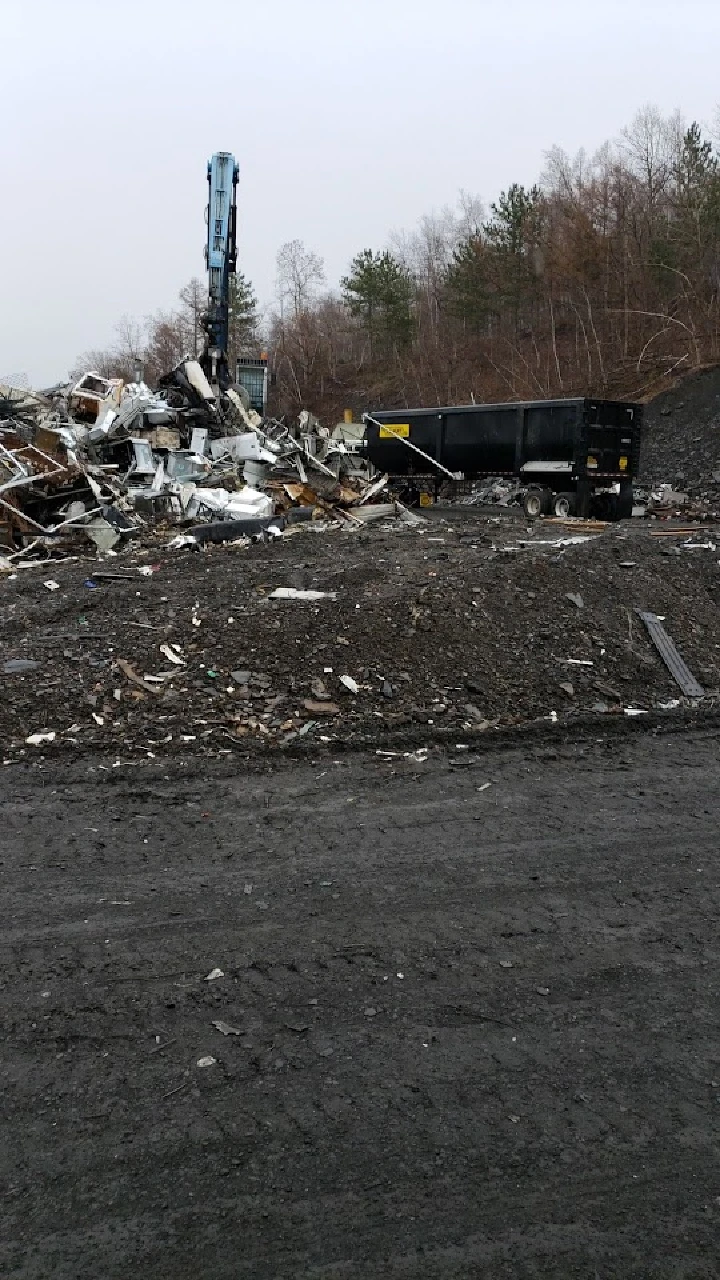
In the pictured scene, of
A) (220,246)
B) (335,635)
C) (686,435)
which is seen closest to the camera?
(335,635)

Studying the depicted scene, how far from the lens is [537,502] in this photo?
58.5 feet

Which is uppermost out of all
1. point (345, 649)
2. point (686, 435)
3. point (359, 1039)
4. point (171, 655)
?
point (686, 435)

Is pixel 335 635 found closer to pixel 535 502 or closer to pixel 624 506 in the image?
pixel 535 502

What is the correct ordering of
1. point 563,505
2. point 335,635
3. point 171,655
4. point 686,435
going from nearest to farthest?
point 171,655 < point 335,635 < point 563,505 < point 686,435

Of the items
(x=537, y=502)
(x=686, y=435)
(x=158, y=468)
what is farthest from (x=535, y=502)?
(x=686, y=435)

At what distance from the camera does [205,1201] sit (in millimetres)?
2162

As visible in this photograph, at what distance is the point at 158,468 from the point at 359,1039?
1493cm

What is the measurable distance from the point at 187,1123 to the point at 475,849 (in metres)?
2.07

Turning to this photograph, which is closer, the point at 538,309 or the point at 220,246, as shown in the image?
the point at 220,246

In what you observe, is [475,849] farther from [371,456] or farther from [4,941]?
[371,456]

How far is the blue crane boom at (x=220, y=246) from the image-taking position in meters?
21.4

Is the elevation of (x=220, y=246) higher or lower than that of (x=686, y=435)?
higher

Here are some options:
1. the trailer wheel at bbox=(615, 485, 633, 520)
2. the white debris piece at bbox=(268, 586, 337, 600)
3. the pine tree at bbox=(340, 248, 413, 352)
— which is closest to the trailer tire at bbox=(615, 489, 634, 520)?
the trailer wheel at bbox=(615, 485, 633, 520)

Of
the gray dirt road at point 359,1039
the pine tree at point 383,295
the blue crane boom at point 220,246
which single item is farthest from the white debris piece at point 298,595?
the pine tree at point 383,295
